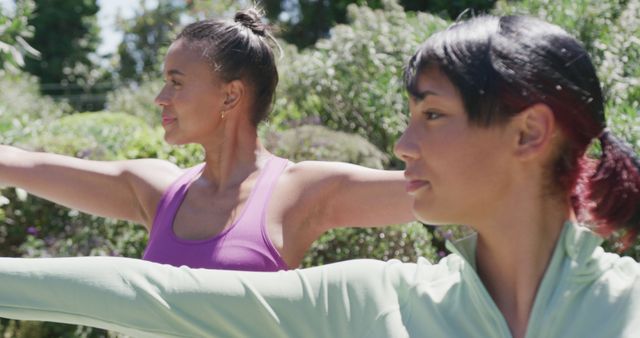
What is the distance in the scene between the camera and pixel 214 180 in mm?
3385

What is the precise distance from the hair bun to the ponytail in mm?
1935

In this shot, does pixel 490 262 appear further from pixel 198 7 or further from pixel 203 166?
pixel 198 7

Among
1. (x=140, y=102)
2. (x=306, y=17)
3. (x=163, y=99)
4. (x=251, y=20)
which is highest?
(x=251, y=20)

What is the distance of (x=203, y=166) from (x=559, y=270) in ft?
6.30

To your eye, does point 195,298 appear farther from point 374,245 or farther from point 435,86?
point 374,245

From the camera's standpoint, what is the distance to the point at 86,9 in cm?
3056

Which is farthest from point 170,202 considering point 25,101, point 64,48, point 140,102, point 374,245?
point 64,48

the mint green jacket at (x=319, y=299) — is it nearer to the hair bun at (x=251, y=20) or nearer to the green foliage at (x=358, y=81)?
the hair bun at (x=251, y=20)

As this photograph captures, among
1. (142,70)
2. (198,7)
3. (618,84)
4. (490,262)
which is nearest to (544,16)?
(618,84)

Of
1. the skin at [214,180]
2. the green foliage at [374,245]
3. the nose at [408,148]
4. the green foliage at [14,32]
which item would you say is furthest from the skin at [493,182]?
the green foliage at [374,245]

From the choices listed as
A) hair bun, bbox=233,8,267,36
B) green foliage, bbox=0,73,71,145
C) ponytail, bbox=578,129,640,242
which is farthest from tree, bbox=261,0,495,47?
ponytail, bbox=578,129,640,242

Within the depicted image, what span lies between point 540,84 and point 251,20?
2.02m

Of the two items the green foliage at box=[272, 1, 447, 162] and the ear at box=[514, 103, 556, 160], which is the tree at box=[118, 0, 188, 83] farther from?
the ear at box=[514, 103, 556, 160]

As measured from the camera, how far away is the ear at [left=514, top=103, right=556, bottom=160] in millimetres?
1675
